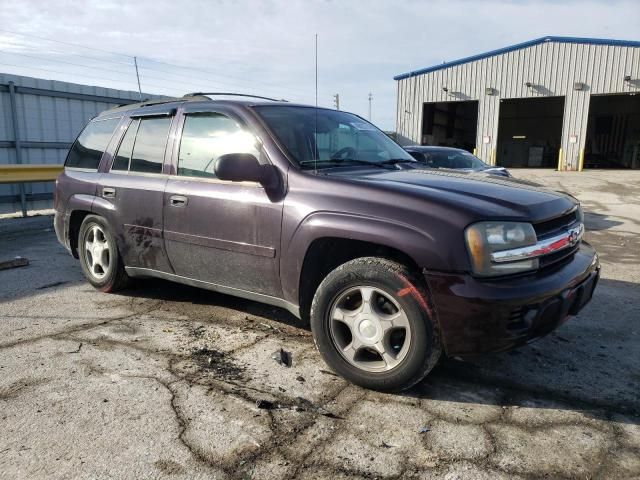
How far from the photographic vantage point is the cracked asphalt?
222 centimetres

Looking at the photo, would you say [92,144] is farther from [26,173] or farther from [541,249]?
[26,173]

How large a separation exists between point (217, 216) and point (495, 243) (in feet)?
6.09

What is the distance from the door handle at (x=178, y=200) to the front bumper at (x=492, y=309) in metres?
1.93

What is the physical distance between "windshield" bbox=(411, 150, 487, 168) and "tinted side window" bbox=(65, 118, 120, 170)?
6.52 m

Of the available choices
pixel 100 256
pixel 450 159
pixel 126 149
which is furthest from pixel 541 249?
pixel 450 159

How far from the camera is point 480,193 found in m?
2.86

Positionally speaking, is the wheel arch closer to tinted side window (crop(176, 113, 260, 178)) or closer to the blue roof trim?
tinted side window (crop(176, 113, 260, 178))

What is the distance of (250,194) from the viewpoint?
3.30 meters

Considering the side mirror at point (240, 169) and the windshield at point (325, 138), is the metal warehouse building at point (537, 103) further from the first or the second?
the side mirror at point (240, 169)

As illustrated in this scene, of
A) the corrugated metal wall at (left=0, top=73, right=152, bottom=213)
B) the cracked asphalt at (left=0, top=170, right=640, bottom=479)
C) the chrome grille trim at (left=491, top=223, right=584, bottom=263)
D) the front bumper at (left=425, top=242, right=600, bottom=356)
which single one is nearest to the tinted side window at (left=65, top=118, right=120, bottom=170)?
the cracked asphalt at (left=0, top=170, right=640, bottom=479)

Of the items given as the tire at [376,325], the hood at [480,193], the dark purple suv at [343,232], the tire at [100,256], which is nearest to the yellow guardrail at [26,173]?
the tire at [100,256]

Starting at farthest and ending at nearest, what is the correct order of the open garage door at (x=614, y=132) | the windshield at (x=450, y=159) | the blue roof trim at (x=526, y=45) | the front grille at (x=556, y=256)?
the open garage door at (x=614, y=132) < the blue roof trim at (x=526, y=45) < the windshield at (x=450, y=159) < the front grille at (x=556, y=256)

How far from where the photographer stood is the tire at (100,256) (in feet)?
14.5

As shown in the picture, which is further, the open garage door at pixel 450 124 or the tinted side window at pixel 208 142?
the open garage door at pixel 450 124
